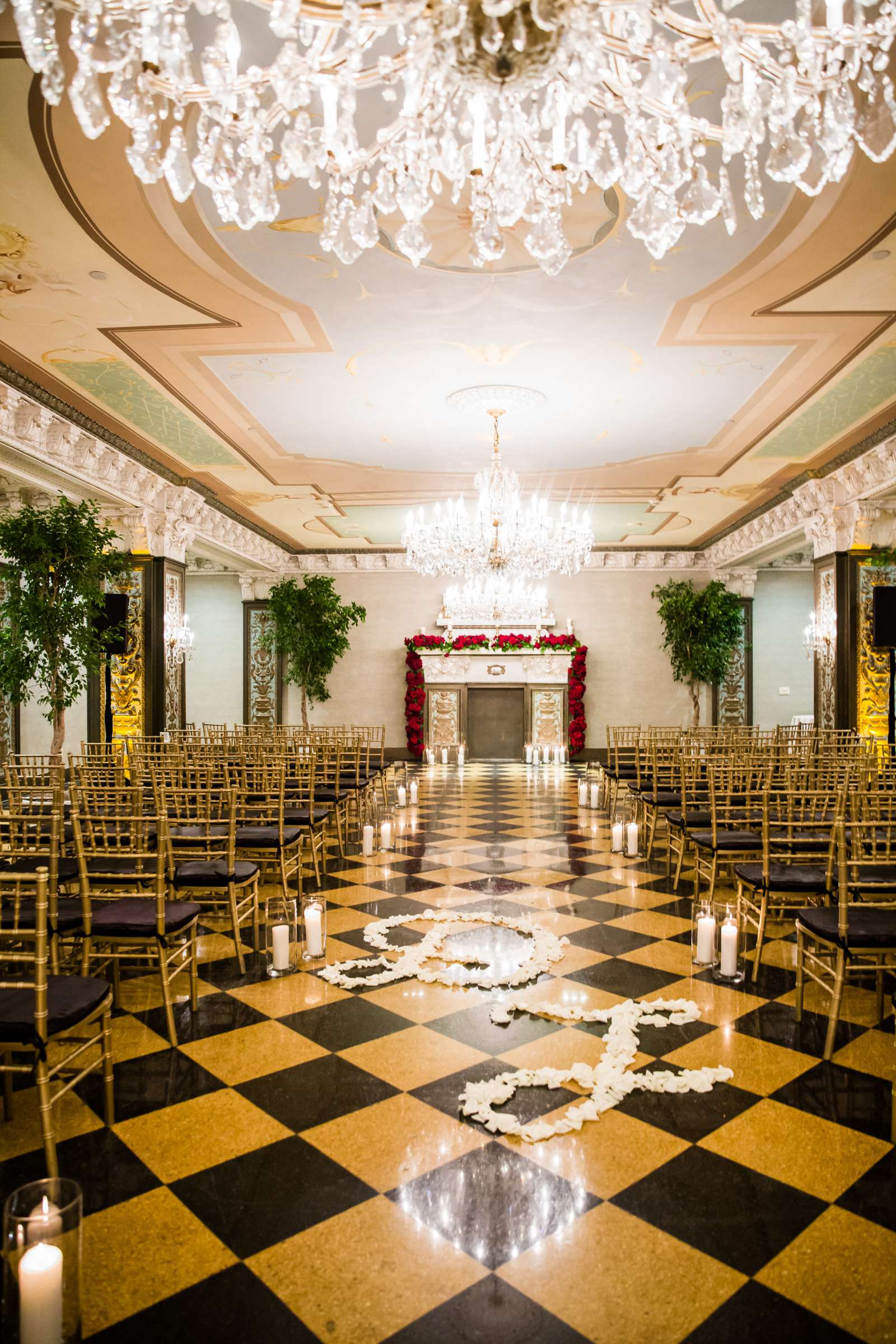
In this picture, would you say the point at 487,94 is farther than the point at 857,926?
No

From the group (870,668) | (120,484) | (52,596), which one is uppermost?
(120,484)

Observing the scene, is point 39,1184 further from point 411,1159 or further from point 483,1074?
point 483,1074

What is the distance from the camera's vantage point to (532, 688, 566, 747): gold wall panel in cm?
1500

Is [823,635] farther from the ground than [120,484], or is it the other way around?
[120,484]

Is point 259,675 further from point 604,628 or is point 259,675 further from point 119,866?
point 119,866

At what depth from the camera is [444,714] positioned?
15.2 metres

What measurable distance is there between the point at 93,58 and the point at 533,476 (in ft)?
26.8

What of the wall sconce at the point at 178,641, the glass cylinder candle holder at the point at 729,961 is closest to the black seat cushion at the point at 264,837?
the glass cylinder candle holder at the point at 729,961

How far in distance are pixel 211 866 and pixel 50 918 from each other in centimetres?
116

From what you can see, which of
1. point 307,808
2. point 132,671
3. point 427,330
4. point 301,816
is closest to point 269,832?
point 301,816

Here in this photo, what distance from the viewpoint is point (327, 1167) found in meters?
2.28

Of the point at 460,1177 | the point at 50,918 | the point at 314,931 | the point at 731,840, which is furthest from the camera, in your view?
the point at 731,840

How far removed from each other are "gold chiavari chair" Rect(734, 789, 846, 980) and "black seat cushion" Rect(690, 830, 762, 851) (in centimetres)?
14

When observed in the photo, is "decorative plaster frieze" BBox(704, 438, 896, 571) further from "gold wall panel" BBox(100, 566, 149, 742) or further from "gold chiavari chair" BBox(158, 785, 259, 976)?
"gold wall panel" BBox(100, 566, 149, 742)
